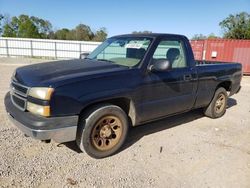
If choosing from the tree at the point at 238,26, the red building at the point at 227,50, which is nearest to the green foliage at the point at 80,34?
the tree at the point at 238,26

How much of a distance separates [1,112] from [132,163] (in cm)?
363

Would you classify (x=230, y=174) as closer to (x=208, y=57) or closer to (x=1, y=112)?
(x=1, y=112)

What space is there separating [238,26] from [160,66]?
3905 cm

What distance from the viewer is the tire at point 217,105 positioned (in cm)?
560

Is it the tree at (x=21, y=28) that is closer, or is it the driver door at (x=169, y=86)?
the driver door at (x=169, y=86)

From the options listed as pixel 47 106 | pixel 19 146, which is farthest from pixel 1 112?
pixel 47 106

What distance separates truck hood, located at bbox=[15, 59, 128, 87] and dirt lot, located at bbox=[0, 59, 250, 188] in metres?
1.19

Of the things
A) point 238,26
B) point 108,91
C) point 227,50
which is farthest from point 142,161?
point 238,26

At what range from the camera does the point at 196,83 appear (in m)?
4.73

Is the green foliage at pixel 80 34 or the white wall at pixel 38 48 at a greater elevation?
the green foliage at pixel 80 34

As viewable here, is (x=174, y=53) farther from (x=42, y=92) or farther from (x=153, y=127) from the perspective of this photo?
(x=42, y=92)

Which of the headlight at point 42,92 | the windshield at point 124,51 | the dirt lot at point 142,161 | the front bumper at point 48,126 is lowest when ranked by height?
the dirt lot at point 142,161

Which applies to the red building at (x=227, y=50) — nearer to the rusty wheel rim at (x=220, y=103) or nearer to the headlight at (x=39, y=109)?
the rusty wheel rim at (x=220, y=103)

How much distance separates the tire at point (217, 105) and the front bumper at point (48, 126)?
12.2ft
